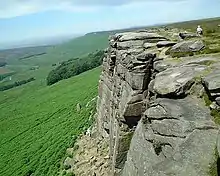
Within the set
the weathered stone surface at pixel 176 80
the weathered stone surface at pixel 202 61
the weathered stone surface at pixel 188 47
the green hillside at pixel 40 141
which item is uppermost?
the weathered stone surface at pixel 188 47

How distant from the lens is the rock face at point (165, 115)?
44.0 feet

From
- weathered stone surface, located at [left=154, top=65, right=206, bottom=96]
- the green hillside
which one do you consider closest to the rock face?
weathered stone surface, located at [left=154, top=65, right=206, bottom=96]

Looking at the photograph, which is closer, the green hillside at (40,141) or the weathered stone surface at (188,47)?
the weathered stone surface at (188,47)

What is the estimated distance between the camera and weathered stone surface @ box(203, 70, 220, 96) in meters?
14.7

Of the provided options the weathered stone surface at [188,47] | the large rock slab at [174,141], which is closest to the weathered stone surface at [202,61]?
the weathered stone surface at [188,47]

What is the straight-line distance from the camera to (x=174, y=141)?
14586mm

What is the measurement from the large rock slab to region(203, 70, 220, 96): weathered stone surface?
30.5 inches

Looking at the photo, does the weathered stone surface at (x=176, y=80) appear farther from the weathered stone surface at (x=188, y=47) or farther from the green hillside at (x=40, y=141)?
the green hillside at (x=40, y=141)

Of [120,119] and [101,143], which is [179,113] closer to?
[120,119]

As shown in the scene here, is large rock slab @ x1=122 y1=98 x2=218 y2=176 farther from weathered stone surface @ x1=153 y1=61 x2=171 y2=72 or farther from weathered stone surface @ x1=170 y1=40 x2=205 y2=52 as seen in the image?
weathered stone surface @ x1=170 y1=40 x2=205 y2=52

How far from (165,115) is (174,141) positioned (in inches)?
55.9

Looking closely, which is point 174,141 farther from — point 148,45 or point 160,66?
point 148,45

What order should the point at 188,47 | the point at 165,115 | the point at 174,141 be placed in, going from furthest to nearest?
the point at 188,47
the point at 165,115
the point at 174,141

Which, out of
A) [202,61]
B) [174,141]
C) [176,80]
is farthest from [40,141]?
[174,141]
